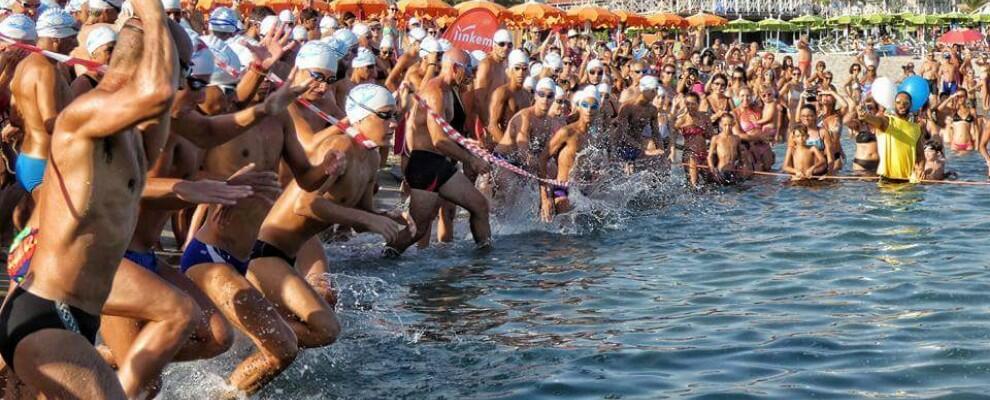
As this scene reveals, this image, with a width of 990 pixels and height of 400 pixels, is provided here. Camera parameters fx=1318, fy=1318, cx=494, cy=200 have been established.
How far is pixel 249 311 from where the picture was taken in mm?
5785

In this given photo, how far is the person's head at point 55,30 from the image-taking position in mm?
7387

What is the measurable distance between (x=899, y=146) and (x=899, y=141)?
0.19 feet

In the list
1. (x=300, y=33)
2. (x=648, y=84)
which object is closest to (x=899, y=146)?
(x=648, y=84)

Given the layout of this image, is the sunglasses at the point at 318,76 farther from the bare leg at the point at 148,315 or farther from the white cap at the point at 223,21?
the white cap at the point at 223,21

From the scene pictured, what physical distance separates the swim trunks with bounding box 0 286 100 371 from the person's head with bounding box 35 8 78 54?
3406mm

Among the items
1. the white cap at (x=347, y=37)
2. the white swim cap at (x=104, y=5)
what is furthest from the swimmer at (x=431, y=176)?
the white swim cap at (x=104, y=5)

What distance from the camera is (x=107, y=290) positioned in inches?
174

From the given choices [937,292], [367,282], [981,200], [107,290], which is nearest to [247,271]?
[107,290]

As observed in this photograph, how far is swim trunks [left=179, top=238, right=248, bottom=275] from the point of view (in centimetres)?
597

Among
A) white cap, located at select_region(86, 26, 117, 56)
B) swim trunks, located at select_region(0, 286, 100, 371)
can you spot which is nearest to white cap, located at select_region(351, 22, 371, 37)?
white cap, located at select_region(86, 26, 117, 56)

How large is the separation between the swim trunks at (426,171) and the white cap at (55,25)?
11.9 ft

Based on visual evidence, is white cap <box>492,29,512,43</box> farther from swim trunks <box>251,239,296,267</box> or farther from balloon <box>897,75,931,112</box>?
swim trunks <box>251,239,296,267</box>

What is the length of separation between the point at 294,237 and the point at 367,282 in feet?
9.20

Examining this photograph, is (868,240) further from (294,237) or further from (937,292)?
(294,237)
